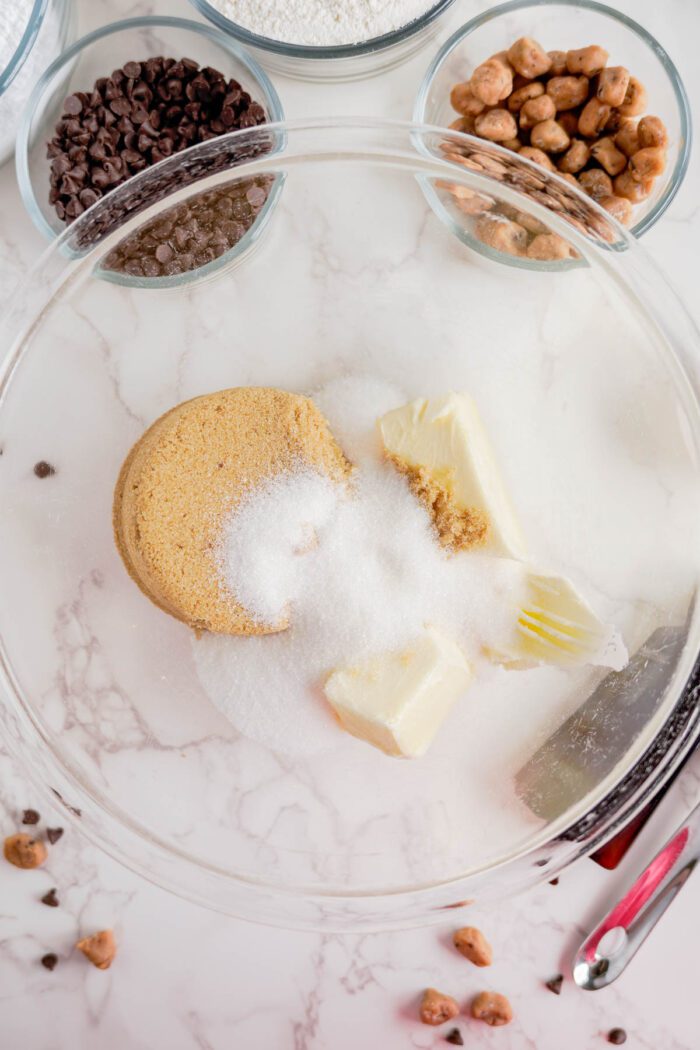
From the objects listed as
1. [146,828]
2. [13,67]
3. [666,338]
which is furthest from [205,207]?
[146,828]

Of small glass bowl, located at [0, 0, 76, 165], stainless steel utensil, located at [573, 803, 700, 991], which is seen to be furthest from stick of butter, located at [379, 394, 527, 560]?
small glass bowl, located at [0, 0, 76, 165]

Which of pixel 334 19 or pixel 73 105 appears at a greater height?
pixel 334 19

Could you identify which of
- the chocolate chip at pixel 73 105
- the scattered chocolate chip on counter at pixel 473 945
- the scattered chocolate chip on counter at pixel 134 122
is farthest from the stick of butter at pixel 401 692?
the chocolate chip at pixel 73 105

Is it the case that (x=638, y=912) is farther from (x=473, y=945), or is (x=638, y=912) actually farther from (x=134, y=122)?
(x=134, y=122)

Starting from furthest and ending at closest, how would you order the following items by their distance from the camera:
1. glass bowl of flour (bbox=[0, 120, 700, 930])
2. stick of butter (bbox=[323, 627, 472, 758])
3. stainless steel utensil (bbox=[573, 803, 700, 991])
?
1. stainless steel utensil (bbox=[573, 803, 700, 991])
2. glass bowl of flour (bbox=[0, 120, 700, 930])
3. stick of butter (bbox=[323, 627, 472, 758])

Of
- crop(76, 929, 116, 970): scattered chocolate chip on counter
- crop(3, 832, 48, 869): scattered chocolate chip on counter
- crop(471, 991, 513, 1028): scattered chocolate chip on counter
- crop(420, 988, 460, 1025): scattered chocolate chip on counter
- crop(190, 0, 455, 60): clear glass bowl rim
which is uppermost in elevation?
crop(190, 0, 455, 60): clear glass bowl rim

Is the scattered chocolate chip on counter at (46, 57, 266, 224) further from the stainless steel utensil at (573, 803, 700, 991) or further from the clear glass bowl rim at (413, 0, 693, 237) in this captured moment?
the stainless steel utensil at (573, 803, 700, 991)

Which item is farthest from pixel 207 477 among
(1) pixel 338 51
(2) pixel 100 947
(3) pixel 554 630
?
(2) pixel 100 947
